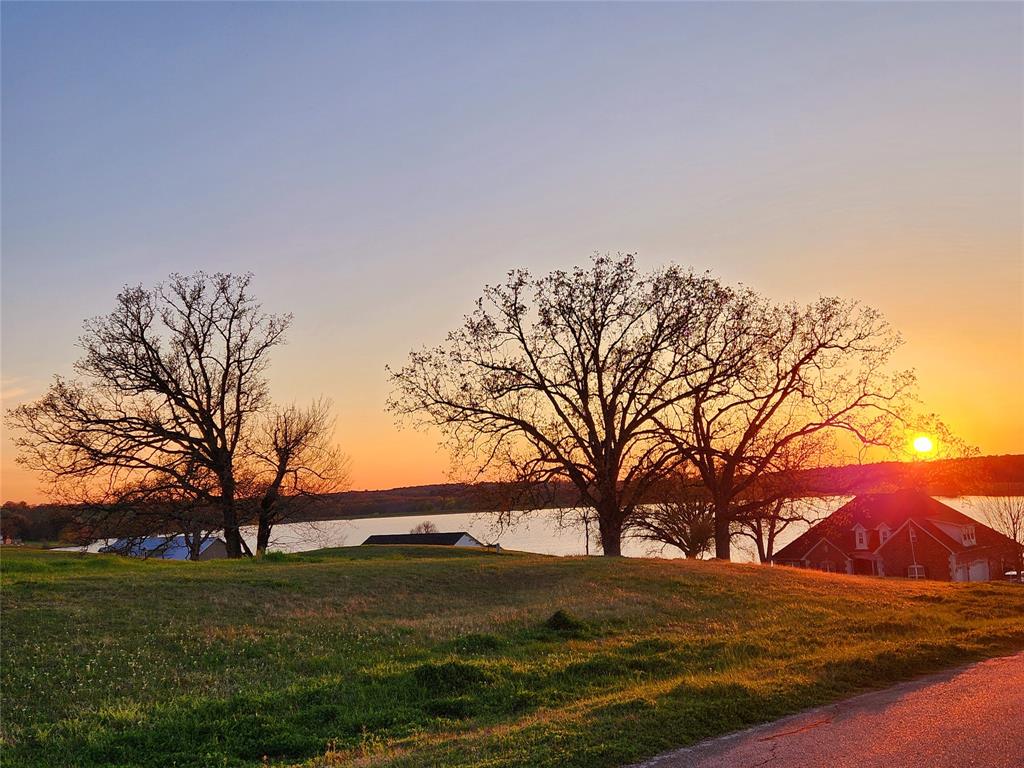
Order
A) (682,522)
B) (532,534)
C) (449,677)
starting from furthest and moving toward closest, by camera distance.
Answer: (532,534) < (682,522) < (449,677)

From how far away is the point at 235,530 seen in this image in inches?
1564

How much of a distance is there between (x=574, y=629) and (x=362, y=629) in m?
3.93

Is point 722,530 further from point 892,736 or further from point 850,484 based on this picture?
point 892,736

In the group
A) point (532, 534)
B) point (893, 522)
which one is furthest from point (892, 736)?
point (532, 534)

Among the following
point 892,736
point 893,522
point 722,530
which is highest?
point 722,530

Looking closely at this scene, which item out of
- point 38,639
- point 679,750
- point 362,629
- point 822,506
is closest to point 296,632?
point 362,629

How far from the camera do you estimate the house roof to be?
62.6 metres

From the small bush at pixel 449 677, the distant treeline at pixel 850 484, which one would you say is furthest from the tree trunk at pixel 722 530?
the small bush at pixel 449 677

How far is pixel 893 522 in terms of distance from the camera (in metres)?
65.4

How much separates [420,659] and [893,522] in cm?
6040

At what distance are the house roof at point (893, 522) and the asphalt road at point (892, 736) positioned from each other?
177 ft

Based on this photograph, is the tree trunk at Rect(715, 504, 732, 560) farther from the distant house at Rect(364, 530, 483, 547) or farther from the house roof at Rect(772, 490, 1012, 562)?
the distant house at Rect(364, 530, 483, 547)

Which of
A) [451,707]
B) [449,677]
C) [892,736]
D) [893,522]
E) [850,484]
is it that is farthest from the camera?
[893,522]

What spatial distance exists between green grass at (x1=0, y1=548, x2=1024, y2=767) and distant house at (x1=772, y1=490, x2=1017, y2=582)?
4123 centimetres
